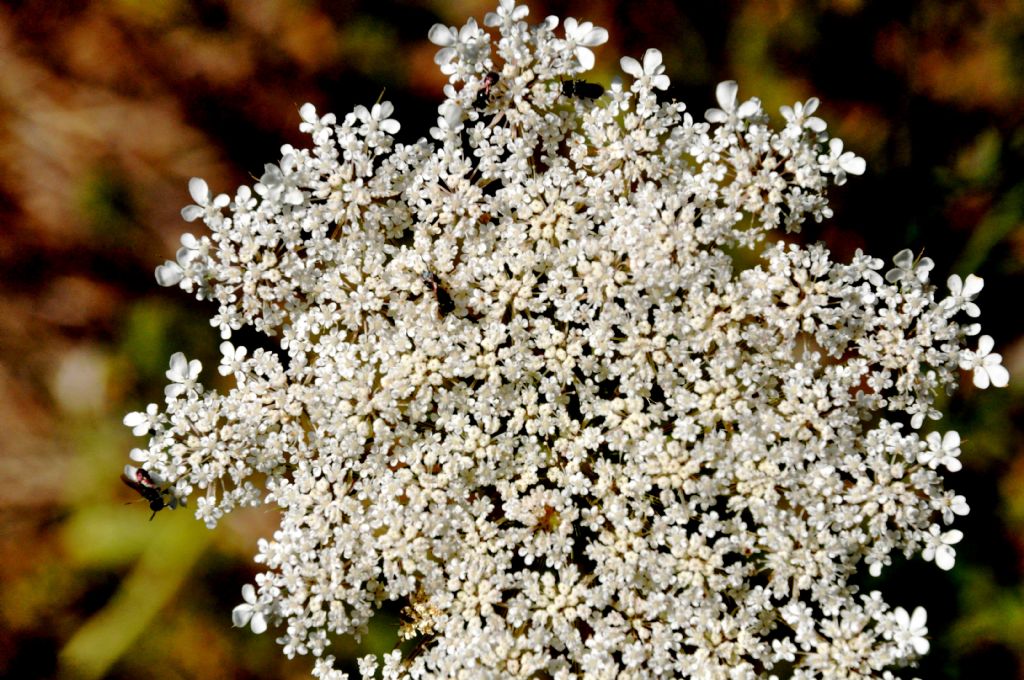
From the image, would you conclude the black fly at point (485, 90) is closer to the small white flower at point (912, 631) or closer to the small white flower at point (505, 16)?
the small white flower at point (505, 16)

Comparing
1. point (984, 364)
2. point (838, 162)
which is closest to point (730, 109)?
point (838, 162)

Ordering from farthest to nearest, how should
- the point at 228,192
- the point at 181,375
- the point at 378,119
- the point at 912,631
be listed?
the point at 228,192 → the point at 181,375 → the point at 378,119 → the point at 912,631

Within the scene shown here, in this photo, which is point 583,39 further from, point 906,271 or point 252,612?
point 252,612

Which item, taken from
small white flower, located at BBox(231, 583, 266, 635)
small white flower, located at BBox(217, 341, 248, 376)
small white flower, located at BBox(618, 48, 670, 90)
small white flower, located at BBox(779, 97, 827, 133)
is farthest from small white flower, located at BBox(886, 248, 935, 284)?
small white flower, located at BBox(231, 583, 266, 635)

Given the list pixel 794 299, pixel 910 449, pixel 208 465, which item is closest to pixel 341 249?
pixel 208 465

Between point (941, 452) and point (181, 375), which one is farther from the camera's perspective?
point (181, 375)

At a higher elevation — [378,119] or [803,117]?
[803,117]

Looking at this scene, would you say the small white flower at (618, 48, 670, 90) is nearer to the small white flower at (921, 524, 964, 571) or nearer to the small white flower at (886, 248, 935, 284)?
the small white flower at (886, 248, 935, 284)

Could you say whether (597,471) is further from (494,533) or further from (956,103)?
(956,103)
